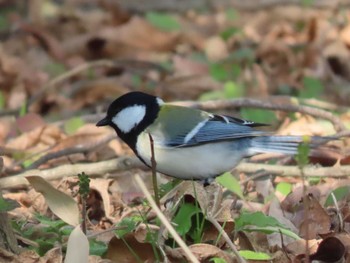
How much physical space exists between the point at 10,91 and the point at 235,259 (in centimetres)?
382

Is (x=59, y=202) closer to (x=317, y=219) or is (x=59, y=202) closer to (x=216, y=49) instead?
(x=317, y=219)

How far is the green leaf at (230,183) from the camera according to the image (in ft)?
12.6

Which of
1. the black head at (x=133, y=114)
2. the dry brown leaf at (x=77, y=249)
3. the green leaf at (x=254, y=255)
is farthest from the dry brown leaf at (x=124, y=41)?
the dry brown leaf at (x=77, y=249)

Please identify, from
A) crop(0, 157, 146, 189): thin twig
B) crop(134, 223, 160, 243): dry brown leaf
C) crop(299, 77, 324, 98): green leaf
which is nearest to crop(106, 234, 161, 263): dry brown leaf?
crop(134, 223, 160, 243): dry brown leaf

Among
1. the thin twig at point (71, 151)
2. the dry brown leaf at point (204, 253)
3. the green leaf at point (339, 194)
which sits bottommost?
the thin twig at point (71, 151)

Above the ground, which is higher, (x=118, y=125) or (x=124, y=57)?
(x=118, y=125)

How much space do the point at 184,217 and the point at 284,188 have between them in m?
1.04

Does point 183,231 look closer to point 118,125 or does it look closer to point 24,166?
point 118,125

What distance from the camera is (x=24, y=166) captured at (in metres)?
4.65

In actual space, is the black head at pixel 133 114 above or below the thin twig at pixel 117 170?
above

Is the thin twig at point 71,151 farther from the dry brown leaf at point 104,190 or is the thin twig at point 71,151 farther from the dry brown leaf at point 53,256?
the dry brown leaf at point 53,256

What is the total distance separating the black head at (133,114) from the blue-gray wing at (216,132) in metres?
0.18

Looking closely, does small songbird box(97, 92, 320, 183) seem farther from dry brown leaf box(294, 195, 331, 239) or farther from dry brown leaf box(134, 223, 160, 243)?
Result: dry brown leaf box(134, 223, 160, 243)

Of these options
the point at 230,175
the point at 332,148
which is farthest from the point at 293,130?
the point at 230,175
